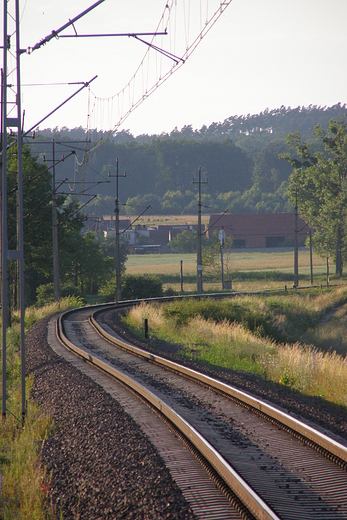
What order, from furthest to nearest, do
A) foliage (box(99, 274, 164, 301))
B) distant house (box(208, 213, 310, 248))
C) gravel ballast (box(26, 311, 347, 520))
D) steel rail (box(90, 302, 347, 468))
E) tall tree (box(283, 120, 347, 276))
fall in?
distant house (box(208, 213, 310, 248)) < tall tree (box(283, 120, 347, 276)) < foliage (box(99, 274, 164, 301)) < steel rail (box(90, 302, 347, 468)) < gravel ballast (box(26, 311, 347, 520))

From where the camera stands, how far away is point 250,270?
8875 cm

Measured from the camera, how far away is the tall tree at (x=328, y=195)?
256 ft

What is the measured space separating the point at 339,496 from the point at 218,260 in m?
75.8

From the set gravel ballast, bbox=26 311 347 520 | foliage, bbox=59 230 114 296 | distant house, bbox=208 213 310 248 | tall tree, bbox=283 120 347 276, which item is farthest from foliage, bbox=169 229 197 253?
gravel ballast, bbox=26 311 347 520

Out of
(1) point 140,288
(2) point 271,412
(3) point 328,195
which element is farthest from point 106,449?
(3) point 328,195

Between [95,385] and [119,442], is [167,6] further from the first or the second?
[119,442]

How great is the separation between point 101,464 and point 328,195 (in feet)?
244

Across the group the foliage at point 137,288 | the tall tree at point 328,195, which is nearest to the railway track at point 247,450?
the foliage at point 137,288

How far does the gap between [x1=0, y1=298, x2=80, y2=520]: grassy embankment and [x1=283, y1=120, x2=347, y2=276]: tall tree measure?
66632mm

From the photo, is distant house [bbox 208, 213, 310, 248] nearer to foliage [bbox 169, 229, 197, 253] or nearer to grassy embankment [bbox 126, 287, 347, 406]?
foliage [bbox 169, 229, 197, 253]

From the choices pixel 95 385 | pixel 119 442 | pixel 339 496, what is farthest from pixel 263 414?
pixel 95 385

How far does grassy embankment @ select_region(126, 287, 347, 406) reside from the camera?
15.3 m

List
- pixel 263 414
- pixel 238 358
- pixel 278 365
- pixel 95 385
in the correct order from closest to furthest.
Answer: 1. pixel 263 414
2. pixel 95 385
3. pixel 278 365
4. pixel 238 358

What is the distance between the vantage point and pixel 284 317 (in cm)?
3716
